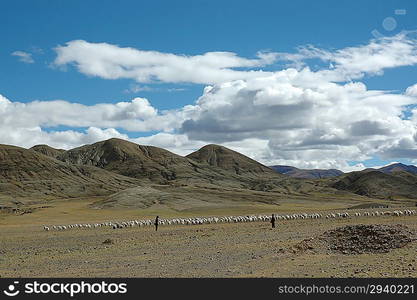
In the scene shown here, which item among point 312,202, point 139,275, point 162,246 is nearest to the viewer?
point 139,275

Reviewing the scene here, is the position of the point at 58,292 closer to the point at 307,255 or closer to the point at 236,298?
the point at 236,298

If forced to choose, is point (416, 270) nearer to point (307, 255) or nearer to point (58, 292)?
point (307, 255)

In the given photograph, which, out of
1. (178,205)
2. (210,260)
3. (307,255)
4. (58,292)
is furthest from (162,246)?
(178,205)

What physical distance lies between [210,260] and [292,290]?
11169mm

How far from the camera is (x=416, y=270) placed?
19906 mm

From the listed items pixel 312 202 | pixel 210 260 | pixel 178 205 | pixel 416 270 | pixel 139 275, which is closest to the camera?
pixel 416 270

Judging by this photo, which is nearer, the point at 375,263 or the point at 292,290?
the point at 292,290

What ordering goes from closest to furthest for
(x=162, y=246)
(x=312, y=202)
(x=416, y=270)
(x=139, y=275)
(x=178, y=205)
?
(x=416, y=270)
(x=139, y=275)
(x=162, y=246)
(x=178, y=205)
(x=312, y=202)

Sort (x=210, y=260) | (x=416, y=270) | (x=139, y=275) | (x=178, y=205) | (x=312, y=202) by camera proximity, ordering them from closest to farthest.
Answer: (x=416, y=270)
(x=139, y=275)
(x=210, y=260)
(x=178, y=205)
(x=312, y=202)

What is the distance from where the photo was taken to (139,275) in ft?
71.9

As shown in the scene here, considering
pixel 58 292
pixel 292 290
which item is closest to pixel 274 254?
pixel 292 290

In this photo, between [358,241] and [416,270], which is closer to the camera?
Answer: [416,270]

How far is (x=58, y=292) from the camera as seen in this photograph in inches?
630

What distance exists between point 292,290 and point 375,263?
9012 mm
